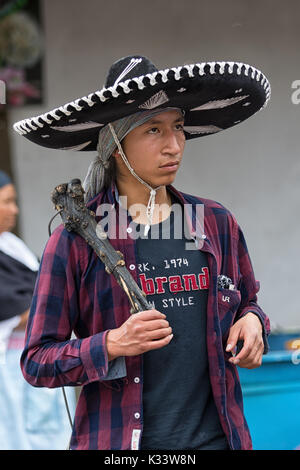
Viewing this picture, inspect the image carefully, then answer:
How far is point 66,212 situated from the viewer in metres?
1.83

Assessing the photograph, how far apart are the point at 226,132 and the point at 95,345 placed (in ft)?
9.95

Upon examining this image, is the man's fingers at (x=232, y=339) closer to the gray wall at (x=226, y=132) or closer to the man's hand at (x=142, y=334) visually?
the man's hand at (x=142, y=334)

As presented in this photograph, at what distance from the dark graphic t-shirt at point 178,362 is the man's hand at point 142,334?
0.16 meters

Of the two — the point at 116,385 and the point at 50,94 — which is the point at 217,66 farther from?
the point at 50,94

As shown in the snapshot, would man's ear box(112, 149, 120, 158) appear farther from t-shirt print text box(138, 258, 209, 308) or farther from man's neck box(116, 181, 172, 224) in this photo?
t-shirt print text box(138, 258, 209, 308)

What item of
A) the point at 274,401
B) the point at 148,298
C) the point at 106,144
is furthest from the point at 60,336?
the point at 274,401

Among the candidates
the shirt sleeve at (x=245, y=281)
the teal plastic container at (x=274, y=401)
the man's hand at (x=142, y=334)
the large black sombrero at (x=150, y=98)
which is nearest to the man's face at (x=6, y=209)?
the teal plastic container at (x=274, y=401)

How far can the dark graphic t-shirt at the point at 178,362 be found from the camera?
5.94ft

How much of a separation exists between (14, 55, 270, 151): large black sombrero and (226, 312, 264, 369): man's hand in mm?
596

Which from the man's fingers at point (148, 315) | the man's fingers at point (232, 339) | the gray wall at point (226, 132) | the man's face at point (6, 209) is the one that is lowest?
the man's fingers at point (232, 339)

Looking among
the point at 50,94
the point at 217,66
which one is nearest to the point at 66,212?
the point at 217,66

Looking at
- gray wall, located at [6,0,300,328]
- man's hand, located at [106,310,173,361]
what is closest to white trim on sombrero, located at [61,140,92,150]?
man's hand, located at [106,310,173,361]

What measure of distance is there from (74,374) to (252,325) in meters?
0.49

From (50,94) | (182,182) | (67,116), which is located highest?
(50,94)
